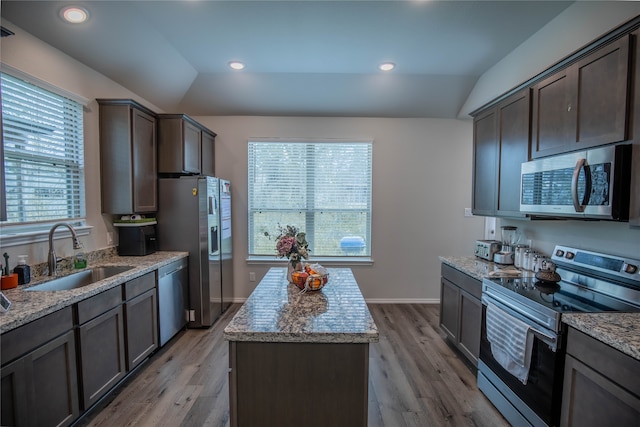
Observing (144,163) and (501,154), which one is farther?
(144,163)

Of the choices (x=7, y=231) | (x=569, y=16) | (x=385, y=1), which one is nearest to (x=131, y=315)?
(x=7, y=231)

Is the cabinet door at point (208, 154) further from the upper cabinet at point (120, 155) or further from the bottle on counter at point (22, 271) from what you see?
the bottle on counter at point (22, 271)

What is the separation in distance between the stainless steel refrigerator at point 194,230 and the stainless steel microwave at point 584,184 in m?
3.03

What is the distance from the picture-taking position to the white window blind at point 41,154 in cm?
195

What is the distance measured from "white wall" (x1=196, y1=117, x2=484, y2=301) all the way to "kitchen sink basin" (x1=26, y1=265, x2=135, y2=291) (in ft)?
5.45

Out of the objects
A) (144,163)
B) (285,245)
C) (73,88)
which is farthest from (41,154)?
(285,245)

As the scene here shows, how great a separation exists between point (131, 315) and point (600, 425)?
2952mm

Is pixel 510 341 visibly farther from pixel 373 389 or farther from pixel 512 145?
pixel 512 145

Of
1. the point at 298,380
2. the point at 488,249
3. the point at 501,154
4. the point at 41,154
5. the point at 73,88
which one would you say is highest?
the point at 73,88

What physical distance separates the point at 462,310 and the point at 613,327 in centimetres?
126

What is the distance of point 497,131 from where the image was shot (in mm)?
2562

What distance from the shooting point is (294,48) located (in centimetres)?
280

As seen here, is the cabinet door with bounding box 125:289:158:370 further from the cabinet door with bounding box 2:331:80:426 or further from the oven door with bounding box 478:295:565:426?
the oven door with bounding box 478:295:565:426

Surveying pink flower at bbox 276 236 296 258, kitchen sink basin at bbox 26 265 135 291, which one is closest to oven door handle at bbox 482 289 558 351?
pink flower at bbox 276 236 296 258
